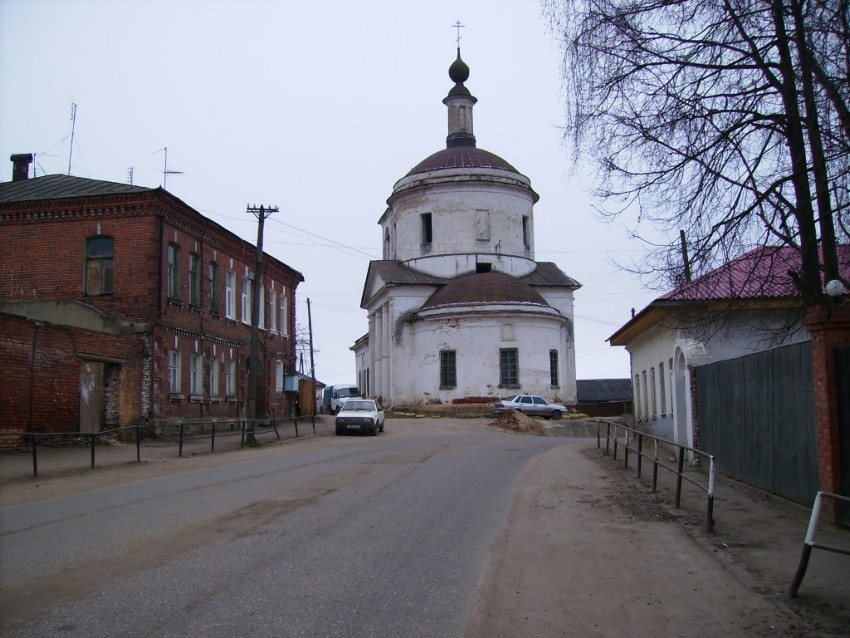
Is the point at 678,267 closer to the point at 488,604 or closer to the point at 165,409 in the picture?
the point at 488,604

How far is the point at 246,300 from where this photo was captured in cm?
3719

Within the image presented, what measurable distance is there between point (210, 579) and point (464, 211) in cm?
4729

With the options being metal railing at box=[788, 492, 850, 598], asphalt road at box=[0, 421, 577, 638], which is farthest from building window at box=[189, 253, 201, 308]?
metal railing at box=[788, 492, 850, 598]

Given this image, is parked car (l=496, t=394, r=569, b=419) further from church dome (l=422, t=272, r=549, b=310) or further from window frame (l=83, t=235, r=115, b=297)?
window frame (l=83, t=235, r=115, b=297)

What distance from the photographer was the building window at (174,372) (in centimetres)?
2902

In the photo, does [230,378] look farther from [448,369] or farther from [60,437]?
[448,369]

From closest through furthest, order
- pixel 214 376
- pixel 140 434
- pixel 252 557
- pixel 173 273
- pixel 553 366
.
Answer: pixel 252 557 < pixel 140 434 < pixel 173 273 < pixel 214 376 < pixel 553 366

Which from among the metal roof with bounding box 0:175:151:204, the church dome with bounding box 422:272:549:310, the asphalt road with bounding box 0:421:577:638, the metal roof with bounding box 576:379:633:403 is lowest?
the asphalt road with bounding box 0:421:577:638

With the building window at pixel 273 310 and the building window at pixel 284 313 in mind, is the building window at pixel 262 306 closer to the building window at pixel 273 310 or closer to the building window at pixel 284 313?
the building window at pixel 273 310

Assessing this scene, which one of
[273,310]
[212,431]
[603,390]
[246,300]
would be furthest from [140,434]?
[603,390]

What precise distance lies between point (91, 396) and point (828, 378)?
21.3 m

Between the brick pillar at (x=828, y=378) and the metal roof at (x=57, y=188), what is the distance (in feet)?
75.8

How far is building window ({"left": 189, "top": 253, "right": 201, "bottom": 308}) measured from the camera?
31.2 metres

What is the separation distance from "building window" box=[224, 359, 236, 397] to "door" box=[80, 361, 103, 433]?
9.10m
